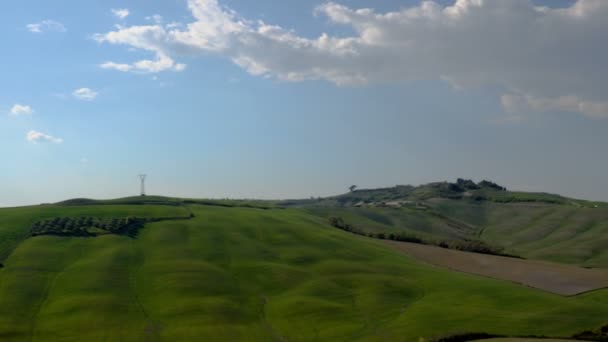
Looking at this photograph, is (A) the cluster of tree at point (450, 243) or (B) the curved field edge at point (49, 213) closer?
(B) the curved field edge at point (49, 213)

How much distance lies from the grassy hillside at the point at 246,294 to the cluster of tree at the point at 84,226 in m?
3.05

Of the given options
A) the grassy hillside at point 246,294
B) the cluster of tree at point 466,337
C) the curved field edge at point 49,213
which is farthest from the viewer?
the curved field edge at point 49,213

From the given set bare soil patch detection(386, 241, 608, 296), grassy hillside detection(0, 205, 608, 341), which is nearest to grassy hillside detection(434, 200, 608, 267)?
bare soil patch detection(386, 241, 608, 296)

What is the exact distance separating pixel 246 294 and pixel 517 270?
1619 inches

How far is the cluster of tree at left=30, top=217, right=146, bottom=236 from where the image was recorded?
101062 mm

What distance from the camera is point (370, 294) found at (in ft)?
251

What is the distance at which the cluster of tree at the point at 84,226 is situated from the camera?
10106cm

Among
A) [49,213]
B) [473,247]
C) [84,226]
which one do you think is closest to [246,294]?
[84,226]

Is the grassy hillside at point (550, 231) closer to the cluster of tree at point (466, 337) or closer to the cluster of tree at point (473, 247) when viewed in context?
the cluster of tree at point (473, 247)

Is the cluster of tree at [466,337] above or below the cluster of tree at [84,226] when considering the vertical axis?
below

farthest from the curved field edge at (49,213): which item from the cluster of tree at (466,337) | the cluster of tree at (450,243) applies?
the cluster of tree at (466,337)

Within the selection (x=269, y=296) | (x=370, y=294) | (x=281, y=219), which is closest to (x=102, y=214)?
(x=281, y=219)

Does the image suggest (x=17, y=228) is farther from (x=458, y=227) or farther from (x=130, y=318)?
(x=458, y=227)

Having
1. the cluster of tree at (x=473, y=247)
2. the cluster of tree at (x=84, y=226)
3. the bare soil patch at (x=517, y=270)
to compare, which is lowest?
the bare soil patch at (x=517, y=270)
